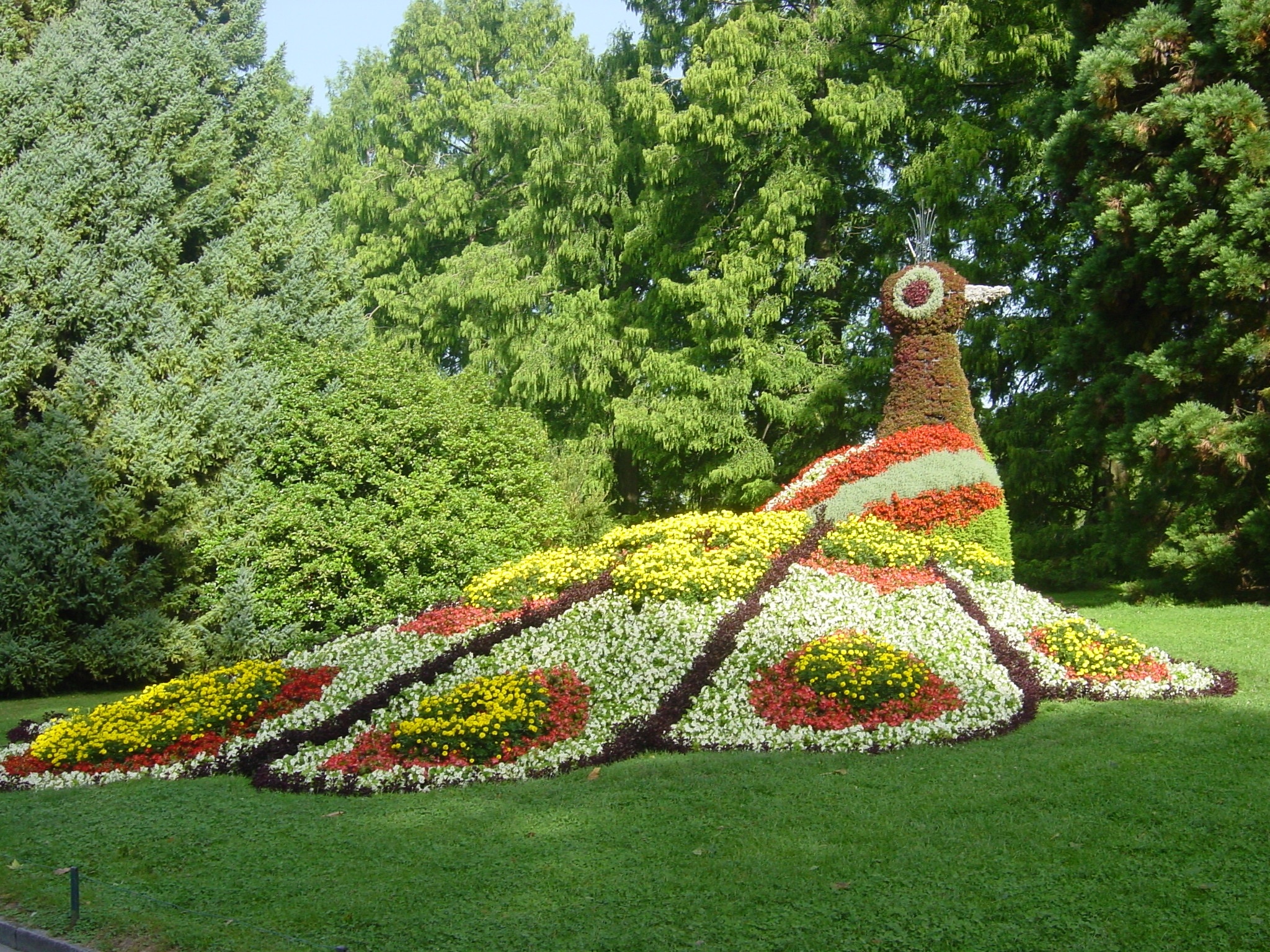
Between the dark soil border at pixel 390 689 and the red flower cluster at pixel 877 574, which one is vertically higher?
the red flower cluster at pixel 877 574

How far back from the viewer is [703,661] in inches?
353

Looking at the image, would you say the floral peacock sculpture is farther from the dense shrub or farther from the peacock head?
the dense shrub

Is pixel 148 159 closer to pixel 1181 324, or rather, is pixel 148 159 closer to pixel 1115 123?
pixel 1115 123

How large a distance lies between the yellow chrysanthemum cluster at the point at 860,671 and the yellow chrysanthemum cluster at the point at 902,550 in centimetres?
282

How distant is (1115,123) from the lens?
1332 centimetres

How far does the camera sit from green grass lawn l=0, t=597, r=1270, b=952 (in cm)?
462

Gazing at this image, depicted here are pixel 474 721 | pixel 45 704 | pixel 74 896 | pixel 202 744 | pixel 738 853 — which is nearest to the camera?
pixel 74 896

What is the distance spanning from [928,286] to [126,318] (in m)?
10.3

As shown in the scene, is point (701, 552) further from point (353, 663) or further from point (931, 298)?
point (931, 298)

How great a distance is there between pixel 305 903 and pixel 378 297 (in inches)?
887

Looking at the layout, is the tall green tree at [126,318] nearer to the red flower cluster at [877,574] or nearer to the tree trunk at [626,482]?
the red flower cluster at [877,574]

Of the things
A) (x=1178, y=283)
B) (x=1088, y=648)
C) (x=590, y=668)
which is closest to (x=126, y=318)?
(x=590, y=668)

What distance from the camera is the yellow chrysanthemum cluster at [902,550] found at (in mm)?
11250

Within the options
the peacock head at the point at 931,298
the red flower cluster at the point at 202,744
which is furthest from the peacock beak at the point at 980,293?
the red flower cluster at the point at 202,744
